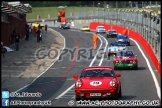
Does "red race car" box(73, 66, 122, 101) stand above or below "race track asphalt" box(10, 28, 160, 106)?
above

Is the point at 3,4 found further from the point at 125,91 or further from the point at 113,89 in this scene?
the point at 113,89

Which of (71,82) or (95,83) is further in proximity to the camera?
(71,82)

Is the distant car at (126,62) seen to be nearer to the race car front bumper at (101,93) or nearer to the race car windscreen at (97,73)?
the race car windscreen at (97,73)

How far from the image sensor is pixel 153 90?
78.5 feet

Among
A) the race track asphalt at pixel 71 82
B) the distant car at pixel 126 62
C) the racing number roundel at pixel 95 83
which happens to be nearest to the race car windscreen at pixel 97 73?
the racing number roundel at pixel 95 83

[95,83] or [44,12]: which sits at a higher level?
[44,12]

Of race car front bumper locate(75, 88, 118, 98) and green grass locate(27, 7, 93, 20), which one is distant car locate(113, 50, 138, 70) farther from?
green grass locate(27, 7, 93, 20)

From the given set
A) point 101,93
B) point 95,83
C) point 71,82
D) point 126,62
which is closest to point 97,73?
point 95,83

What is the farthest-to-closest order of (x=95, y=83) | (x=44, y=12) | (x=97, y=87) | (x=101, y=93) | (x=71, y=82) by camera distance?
1. (x=44, y=12)
2. (x=71, y=82)
3. (x=95, y=83)
4. (x=97, y=87)
5. (x=101, y=93)

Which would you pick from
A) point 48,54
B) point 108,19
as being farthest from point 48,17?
point 48,54

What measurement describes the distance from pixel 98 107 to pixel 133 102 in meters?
2.05

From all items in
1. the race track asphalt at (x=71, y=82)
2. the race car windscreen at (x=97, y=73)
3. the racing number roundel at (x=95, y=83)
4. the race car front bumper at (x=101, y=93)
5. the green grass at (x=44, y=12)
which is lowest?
the race track asphalt at (x=71, y=82)

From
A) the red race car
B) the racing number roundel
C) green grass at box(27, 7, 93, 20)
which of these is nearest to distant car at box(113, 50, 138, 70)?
the red race car

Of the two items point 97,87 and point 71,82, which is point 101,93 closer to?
point 97,87
